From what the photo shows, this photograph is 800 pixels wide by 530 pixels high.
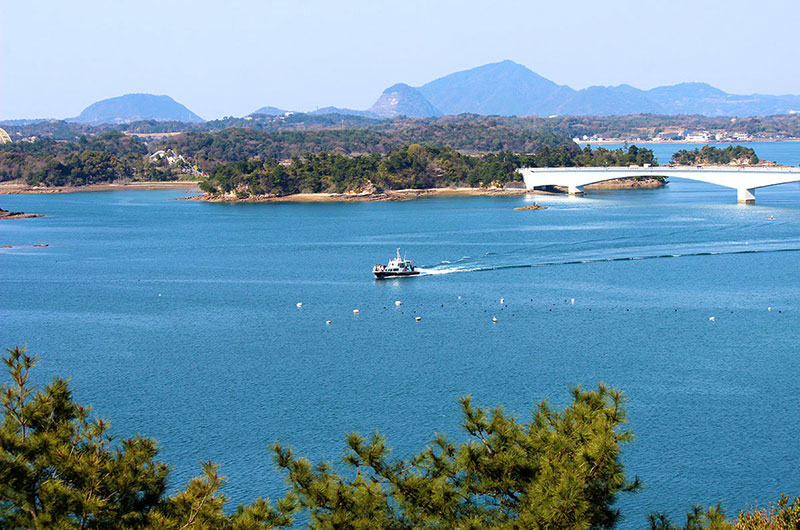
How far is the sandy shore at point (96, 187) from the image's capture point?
9831cm

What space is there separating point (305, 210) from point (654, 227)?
30045 mm

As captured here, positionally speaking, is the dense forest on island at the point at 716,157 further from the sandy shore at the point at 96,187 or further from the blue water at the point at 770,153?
the sandy shore at the point at 96,187

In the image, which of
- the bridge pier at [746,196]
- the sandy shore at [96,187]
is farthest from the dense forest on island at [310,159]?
the bridge pier at [746,196]

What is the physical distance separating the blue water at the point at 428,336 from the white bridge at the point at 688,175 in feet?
31.3

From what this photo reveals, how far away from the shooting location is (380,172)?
84.3m

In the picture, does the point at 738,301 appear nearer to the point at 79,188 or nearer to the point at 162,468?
the point at 162,468

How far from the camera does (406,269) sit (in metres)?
37.0

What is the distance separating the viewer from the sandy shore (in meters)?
98.3

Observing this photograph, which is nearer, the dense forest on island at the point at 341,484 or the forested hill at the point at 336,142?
the dense forest on island at the point at 341,484

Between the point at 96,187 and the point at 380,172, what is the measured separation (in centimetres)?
3808

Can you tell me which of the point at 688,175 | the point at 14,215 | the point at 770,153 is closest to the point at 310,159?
the point at 14,215

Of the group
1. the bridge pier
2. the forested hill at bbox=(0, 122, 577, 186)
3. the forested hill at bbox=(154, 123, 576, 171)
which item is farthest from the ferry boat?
the forested hill at bbox=(154, 123, 576, 171)

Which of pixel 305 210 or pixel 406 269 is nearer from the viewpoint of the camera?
pixel 406 269

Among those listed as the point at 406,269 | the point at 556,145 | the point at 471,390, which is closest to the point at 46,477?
the point at 471,390
